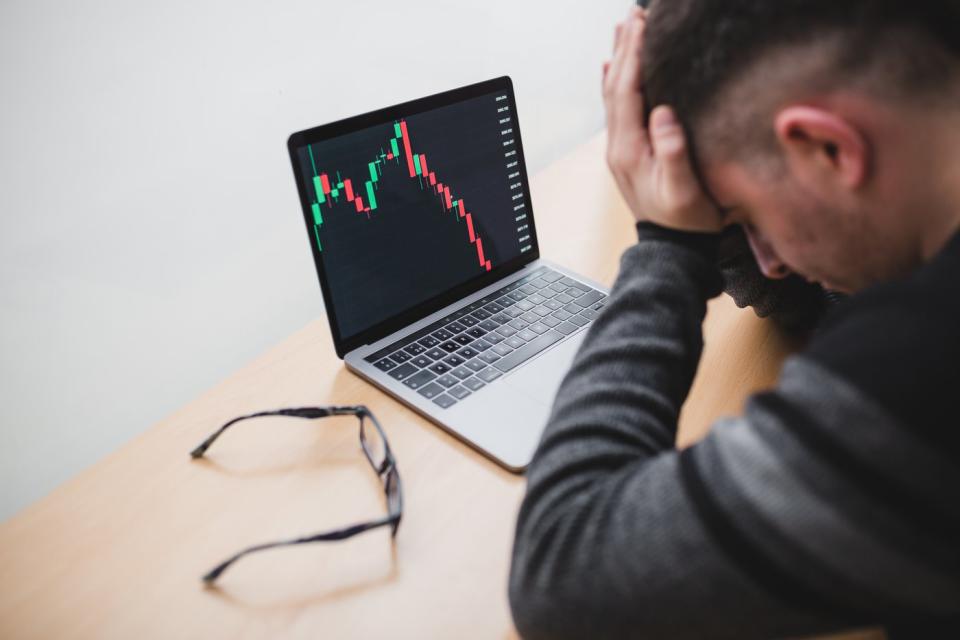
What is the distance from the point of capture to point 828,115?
47cm

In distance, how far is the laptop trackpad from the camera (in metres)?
0.76

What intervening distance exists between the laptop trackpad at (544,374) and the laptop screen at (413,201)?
17cm

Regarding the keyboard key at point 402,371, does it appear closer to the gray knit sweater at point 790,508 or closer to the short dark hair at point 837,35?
the gray knit sweater at point 790,508

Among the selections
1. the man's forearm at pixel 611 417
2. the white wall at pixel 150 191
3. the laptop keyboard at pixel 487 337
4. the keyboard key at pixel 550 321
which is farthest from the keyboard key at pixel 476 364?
the white wall at pixel 150 191

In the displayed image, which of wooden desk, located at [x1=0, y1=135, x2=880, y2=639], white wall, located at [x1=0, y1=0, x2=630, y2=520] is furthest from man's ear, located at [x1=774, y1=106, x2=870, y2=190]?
white wall, located at [x1=0, y1=0, x2=630, y2=520]

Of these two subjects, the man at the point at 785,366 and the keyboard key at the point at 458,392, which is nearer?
the man at the point at 785,366

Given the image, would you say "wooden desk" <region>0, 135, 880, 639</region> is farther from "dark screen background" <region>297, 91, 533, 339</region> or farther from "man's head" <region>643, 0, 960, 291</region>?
"man's head" <region>643, 0, 960, 291</region>

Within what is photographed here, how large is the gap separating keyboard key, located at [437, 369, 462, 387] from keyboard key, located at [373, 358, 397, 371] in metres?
0.06

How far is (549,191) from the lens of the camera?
50.0 inches

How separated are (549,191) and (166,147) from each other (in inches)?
24.8

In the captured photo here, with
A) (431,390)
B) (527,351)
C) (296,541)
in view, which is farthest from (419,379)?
(296,541)

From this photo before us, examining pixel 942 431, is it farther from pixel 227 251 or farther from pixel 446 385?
pixel 227 251

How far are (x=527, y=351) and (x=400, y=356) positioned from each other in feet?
0.48

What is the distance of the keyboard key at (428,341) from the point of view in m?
0.84
